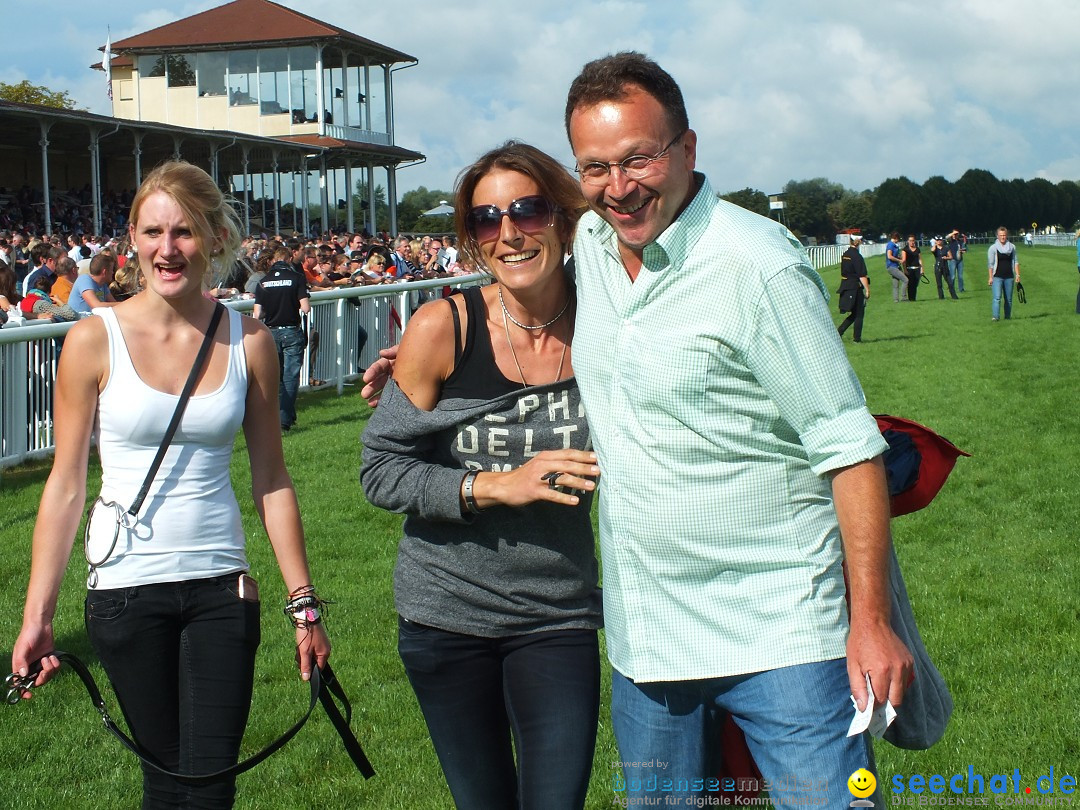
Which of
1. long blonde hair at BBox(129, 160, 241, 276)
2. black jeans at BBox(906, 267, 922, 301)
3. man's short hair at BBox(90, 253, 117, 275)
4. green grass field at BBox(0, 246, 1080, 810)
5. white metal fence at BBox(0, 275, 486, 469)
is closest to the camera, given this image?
long blonde hair at BBox(129, 160, 241, 276)

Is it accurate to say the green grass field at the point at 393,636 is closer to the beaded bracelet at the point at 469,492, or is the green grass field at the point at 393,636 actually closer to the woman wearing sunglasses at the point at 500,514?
the woman wearing sunglasses at the point at 500,514

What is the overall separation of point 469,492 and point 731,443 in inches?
27.0

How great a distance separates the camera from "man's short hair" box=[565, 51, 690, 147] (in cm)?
246

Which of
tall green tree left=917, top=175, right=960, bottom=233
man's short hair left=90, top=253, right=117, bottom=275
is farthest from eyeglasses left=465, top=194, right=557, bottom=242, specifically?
tall green tree left=917, top=175, right=960, bottom=233

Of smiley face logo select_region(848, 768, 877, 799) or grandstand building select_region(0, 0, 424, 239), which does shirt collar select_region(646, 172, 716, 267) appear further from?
grandstand building select_region(0, 0, 424, 239)

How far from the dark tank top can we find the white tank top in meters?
0.67

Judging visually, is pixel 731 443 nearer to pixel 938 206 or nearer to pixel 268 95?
pixel 268 95

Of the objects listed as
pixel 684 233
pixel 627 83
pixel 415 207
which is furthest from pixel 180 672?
pixel 415 207

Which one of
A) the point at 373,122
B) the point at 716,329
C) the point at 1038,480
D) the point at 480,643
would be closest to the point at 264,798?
Result: the point at 480,643

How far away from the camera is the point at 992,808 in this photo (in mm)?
4066

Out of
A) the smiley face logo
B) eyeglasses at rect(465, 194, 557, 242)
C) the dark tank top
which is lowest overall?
the smiley face logo

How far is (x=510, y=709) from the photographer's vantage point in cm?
292

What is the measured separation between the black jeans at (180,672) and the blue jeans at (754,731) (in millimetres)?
1027

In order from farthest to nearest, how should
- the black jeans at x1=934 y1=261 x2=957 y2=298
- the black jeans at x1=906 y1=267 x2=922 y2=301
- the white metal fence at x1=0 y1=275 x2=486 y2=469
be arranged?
the black jeans at x1=934 y1=261 x2=957 y2=298 < the black jeans at x1=906 y1=267 x2=922 y2=301 < the white metal fence at x1=0 y1=275 x2=486 y2=469
